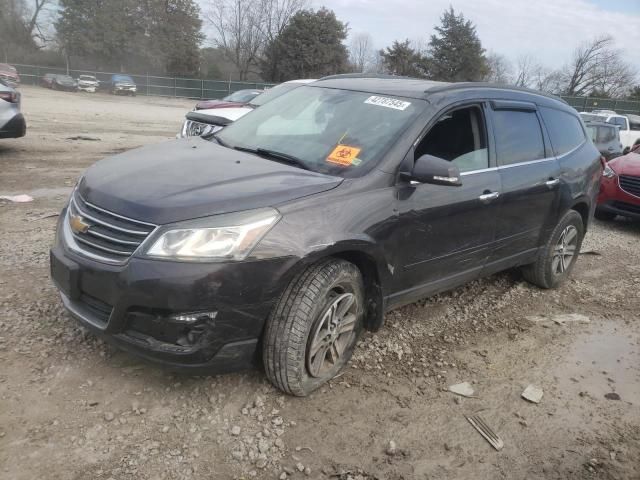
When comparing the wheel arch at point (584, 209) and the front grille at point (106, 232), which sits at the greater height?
the front grille at point (106, 232)

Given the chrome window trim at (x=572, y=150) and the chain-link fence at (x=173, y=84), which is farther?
the chain-link fence at (x=173, y=84)

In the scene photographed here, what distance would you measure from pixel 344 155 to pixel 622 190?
21.3ft

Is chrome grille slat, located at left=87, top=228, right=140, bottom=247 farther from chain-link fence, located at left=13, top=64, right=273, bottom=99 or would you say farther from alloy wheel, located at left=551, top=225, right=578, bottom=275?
chain-link fence, located at left=13, top=64, right=273, bottom=99

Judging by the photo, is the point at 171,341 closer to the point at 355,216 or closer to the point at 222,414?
the point at 222,414

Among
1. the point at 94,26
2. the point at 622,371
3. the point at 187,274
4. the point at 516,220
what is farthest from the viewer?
the point at 94,26

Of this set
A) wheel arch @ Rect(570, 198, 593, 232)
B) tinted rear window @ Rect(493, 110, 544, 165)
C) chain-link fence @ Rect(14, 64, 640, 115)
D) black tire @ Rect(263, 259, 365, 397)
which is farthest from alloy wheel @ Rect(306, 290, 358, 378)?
chain-link fence @ Rect(14, 64, 640, 115)

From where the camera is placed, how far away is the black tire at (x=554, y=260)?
4934 mm

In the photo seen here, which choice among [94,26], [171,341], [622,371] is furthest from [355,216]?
[94,26]

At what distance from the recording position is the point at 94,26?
49.4 m

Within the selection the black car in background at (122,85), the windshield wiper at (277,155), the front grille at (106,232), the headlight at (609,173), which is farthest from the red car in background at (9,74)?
the front grille at (106,232)

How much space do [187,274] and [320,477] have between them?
1142mm

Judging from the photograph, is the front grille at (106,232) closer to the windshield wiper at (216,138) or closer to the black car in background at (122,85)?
the windshield wiper at (216,138)

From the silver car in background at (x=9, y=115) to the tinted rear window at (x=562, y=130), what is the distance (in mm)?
7936

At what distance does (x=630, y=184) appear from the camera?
26.3ft
